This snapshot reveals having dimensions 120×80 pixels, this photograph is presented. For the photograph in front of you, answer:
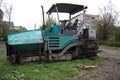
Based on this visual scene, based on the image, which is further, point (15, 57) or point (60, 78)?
point (15, 57)

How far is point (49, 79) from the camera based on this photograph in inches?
265

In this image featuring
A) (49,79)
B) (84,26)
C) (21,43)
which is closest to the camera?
(49,79)

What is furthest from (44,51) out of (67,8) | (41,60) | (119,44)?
(119,44)

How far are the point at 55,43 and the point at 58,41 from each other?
18 cm

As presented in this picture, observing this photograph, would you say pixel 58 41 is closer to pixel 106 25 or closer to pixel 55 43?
pixel 55 43

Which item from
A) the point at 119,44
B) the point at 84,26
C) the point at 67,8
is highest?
the point at 67,8

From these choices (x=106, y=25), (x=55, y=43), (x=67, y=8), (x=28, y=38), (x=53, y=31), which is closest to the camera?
(x=28, y=38)

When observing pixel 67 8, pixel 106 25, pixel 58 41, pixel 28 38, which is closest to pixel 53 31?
pixel 58 41

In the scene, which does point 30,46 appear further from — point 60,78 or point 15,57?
point 60,78

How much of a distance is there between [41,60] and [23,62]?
0.81 metres

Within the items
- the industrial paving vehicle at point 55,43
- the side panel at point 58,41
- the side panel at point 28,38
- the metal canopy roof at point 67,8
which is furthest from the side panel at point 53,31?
the metal canopy roof at point 67,8

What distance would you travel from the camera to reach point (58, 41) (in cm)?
1038

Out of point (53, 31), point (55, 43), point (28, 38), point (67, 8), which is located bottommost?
point (55, 43)

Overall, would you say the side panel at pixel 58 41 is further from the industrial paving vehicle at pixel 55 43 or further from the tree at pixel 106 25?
the tree at pixel 106 25
